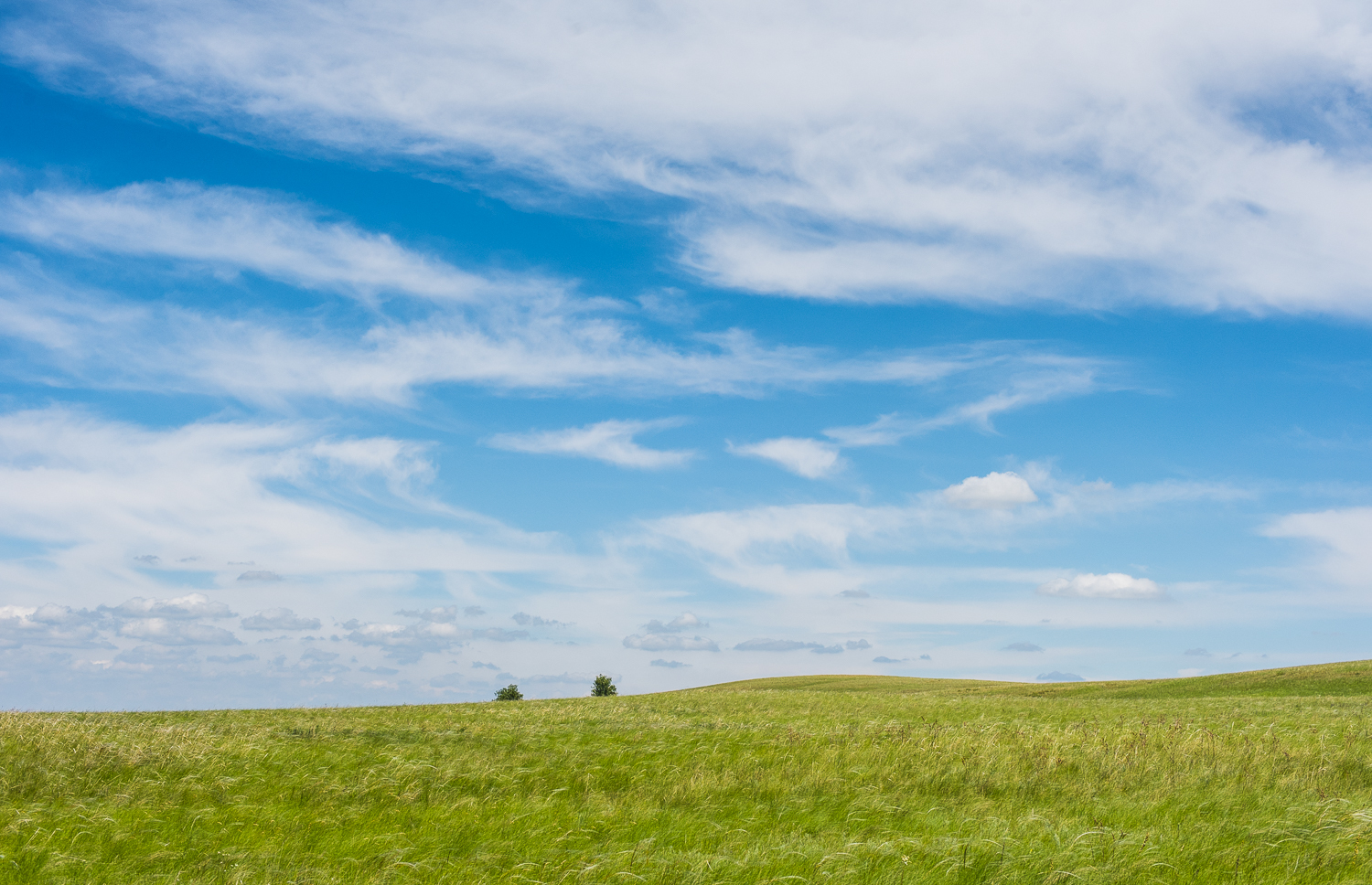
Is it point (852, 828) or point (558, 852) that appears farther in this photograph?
point (852, 828)

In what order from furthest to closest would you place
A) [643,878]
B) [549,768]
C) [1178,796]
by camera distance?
[549,768] < [1178,796] < [643,878]

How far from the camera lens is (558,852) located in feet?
32.6

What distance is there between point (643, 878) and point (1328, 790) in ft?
38.4

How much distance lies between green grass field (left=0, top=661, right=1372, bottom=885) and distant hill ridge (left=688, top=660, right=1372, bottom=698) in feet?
→ 121

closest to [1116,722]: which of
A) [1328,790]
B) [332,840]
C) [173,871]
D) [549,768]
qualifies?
[1328,790]

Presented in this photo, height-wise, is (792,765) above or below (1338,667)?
above

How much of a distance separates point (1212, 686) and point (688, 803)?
6063 cm

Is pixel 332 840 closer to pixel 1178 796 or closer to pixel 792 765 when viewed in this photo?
pixel 792 765

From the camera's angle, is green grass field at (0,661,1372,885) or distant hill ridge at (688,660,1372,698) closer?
green grass field at (0,661,1372,885)

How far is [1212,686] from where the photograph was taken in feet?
192

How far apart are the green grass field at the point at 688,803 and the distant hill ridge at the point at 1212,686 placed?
121ft

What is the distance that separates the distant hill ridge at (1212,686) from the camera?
5106cm

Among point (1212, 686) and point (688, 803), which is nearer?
point (688, 803)

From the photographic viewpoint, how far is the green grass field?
9.34 metres
